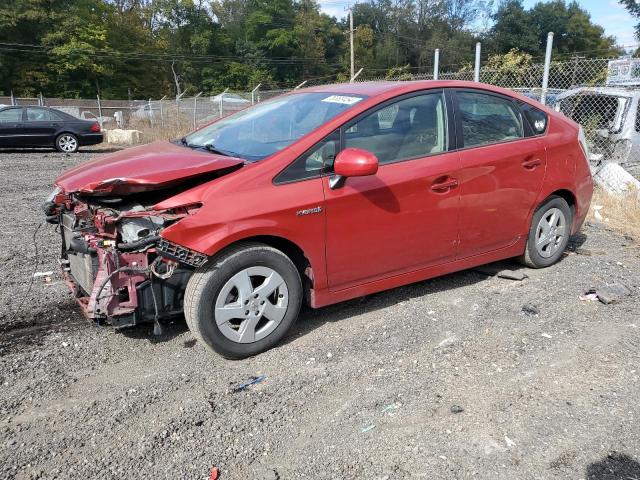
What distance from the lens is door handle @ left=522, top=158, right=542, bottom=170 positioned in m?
4.63

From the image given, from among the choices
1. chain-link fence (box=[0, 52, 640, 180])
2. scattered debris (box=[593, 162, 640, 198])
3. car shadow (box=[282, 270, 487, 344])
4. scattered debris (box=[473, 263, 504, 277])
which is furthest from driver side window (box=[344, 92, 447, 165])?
scattered debris (box=[593, 162, 640, 198])

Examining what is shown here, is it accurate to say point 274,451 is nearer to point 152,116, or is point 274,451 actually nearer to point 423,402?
point 423,402

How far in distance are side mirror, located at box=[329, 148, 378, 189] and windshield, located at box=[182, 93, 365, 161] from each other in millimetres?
400

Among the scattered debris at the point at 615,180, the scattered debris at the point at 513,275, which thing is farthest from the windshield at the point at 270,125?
the scattered debris at the point at 615,180

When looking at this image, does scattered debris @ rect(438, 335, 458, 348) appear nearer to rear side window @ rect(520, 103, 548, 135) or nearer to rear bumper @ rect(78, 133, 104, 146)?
rear side window @ rect(520, 103, 548, 135)

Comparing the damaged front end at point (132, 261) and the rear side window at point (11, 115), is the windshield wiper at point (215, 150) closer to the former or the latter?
the damaged front end at point (132, 261)

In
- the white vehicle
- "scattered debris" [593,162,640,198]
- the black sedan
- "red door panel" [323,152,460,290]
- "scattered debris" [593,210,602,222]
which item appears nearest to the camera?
"red door panel" [323,152,460,290]

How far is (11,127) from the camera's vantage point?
50.5 ft

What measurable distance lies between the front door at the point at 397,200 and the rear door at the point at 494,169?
16 centimetres

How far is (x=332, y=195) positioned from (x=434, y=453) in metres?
1.71

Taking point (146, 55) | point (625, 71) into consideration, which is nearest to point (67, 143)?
point (625, 71)

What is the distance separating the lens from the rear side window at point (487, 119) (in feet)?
14.3

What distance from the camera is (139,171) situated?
3430mm

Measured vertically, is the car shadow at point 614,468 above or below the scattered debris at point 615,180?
below
